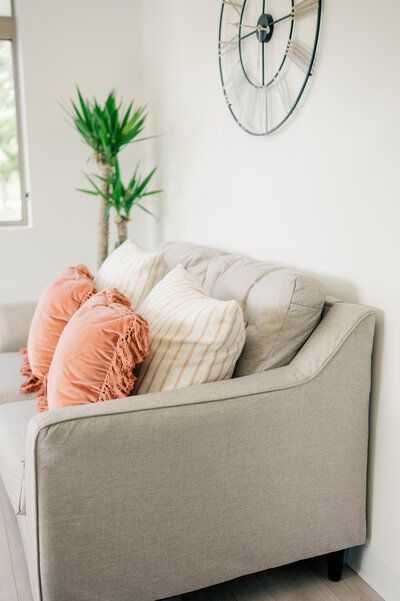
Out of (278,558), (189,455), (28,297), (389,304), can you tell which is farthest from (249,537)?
(28,297)

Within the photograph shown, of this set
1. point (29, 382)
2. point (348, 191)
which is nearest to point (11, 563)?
point (29, 382)

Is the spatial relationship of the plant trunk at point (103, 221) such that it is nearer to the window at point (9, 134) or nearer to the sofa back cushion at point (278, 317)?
the window at point (9, 134)

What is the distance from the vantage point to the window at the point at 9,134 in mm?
3354

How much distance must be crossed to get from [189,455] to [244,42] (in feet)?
4.95

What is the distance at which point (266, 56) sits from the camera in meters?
2.04

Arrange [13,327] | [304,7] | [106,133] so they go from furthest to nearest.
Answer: [106,133], [13,327], [304,7]

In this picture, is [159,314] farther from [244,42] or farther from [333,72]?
[244,42]

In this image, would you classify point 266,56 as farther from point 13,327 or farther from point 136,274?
point 13,327

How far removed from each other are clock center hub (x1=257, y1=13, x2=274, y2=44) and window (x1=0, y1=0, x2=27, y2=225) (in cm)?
187

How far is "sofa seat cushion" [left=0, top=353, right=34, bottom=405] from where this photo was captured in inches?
82.7

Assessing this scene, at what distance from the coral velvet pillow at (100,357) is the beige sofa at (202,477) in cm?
12

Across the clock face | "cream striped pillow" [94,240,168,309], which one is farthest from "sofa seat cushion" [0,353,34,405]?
the clock face

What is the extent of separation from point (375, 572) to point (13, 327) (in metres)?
1.69

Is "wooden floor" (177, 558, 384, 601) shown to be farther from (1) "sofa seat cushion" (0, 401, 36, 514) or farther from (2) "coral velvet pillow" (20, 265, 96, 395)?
(2) "coral velvet pillow" (20, 265, 96, 395)
